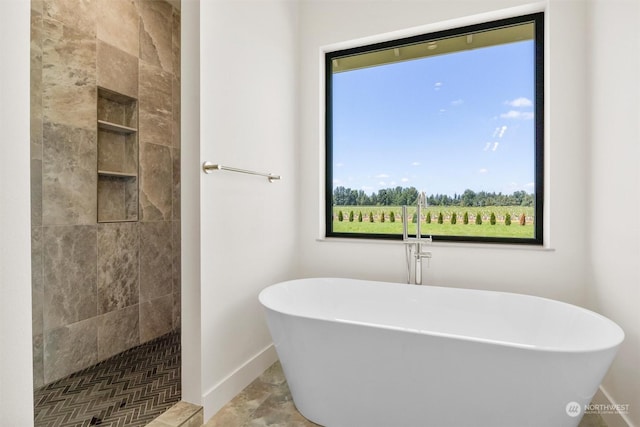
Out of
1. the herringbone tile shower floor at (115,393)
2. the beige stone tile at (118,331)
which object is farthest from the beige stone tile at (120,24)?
the herringbone tile shower floor at (115,393)

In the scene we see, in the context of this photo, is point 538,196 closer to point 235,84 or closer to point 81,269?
point 235,84

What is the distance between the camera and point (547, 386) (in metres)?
1.22

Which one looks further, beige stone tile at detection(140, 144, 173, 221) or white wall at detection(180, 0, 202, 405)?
beige stone tile at detection(140, 144, 173, 221)

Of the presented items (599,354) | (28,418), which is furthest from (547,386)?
(28,418)

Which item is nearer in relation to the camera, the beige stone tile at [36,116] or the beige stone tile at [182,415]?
the beige stone tile at [182,415]

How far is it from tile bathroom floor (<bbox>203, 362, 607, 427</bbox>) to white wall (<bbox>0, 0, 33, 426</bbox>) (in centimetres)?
93

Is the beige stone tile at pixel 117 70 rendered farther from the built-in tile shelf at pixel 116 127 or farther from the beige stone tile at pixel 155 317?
the beige stone tile at pixel 155 317

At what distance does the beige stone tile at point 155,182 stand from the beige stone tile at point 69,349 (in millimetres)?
844

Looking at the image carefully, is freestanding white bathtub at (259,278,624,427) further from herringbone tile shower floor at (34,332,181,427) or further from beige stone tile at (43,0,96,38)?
beige stone tile at (43,0,96,38)

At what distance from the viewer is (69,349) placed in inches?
79.3

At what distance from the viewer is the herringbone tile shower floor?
161 cm

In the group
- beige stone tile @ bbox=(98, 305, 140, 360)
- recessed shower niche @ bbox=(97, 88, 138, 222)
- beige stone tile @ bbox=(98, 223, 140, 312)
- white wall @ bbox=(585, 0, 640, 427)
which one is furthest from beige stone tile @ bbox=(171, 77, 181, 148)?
white wall @ bbox=(585, 0, 640, 427)

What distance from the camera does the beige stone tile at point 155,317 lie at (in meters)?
2.52
